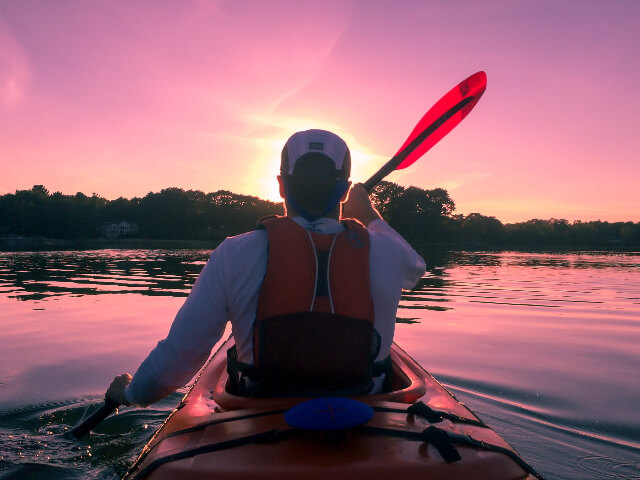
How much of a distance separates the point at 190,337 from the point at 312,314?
1.52 feet

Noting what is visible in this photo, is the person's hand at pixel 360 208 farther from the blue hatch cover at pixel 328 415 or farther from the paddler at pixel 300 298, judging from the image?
the blue hatch cover at pixel 328 415

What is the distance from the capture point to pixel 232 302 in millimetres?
1761

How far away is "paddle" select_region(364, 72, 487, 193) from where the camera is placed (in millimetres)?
4141

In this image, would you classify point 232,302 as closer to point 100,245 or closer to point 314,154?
point 314,154

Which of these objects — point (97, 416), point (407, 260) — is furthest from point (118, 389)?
point (407, 260)

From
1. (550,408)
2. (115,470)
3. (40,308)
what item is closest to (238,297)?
(115,470)

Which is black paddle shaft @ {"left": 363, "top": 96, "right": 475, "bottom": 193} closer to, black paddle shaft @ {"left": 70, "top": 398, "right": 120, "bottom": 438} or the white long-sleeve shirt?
the white long-sleeve shirt

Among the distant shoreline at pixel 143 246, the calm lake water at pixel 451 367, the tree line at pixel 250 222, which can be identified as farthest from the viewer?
the tree line at pixel 250 222

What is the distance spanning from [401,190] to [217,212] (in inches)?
1372

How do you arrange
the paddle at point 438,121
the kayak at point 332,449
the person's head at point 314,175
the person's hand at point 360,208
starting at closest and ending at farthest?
the kayak at point 332,449 < the person's head at point 314,175 < the person's hand at point 360,208 < the paddle at point 438,121

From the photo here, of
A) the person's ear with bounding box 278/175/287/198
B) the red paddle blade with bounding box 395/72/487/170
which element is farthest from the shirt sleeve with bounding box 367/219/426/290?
the red paddle blade with bounding box 395/72/487/170

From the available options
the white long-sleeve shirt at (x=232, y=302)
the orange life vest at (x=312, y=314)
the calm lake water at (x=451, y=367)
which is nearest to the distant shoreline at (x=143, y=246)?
the calm lake water at (x=451, y=367)

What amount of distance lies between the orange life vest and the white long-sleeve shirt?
57 millimetres

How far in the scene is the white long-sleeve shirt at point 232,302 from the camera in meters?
1.72
